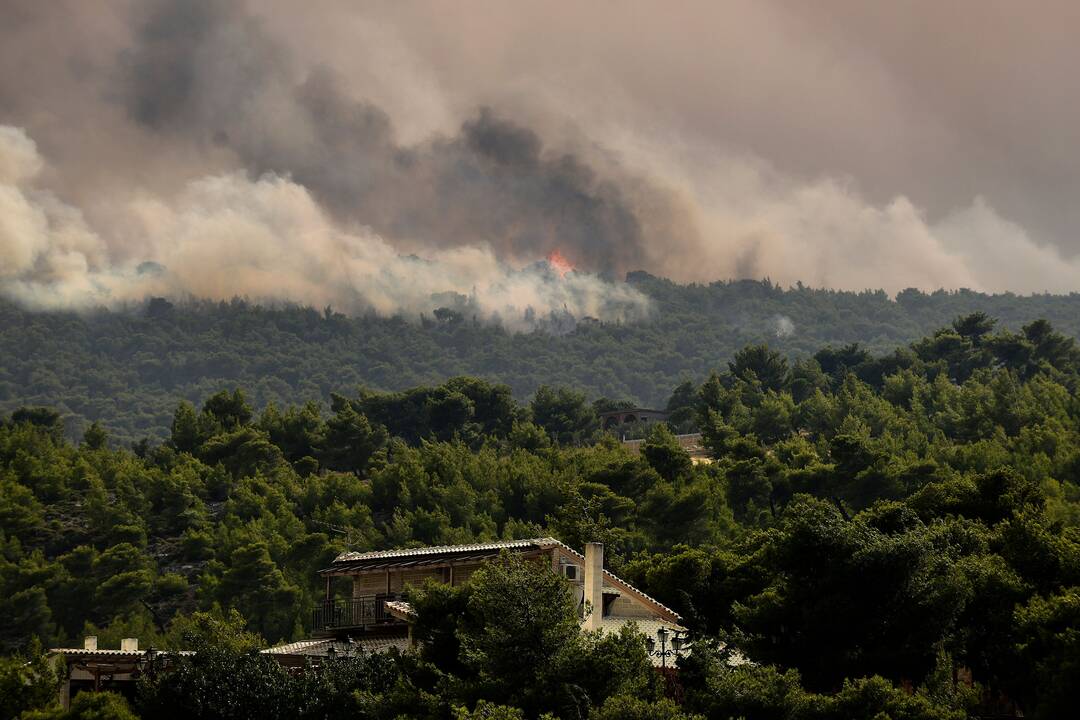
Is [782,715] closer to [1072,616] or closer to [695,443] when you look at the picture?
[1072,616]

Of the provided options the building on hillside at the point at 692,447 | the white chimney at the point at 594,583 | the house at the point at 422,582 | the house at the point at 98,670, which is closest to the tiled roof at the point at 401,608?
the house at the point at 422,582

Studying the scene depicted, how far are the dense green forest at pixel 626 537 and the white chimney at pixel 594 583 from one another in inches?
104

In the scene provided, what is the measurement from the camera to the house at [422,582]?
48.5 metres

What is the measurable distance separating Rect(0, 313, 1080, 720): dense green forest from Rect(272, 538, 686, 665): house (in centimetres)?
132

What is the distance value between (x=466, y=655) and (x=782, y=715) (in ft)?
27.5

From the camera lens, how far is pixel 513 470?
9575 centimetres

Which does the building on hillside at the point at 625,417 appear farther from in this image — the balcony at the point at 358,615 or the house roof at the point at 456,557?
the balcony at the point at 358,615

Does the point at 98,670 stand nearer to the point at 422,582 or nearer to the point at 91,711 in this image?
the point at 91,711

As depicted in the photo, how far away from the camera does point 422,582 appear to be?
53.5 meters

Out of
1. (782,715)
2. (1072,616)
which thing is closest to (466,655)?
(782,715)

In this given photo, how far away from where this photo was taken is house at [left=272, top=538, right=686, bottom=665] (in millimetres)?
48531

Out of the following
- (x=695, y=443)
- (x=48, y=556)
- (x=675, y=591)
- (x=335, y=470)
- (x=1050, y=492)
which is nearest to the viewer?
(x=675, y=591)

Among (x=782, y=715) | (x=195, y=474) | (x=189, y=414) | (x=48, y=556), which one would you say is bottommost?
(x=782, y=715)

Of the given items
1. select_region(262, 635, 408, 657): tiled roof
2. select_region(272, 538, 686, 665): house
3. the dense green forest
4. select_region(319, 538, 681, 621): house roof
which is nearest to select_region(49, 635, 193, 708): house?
the dense green forest
